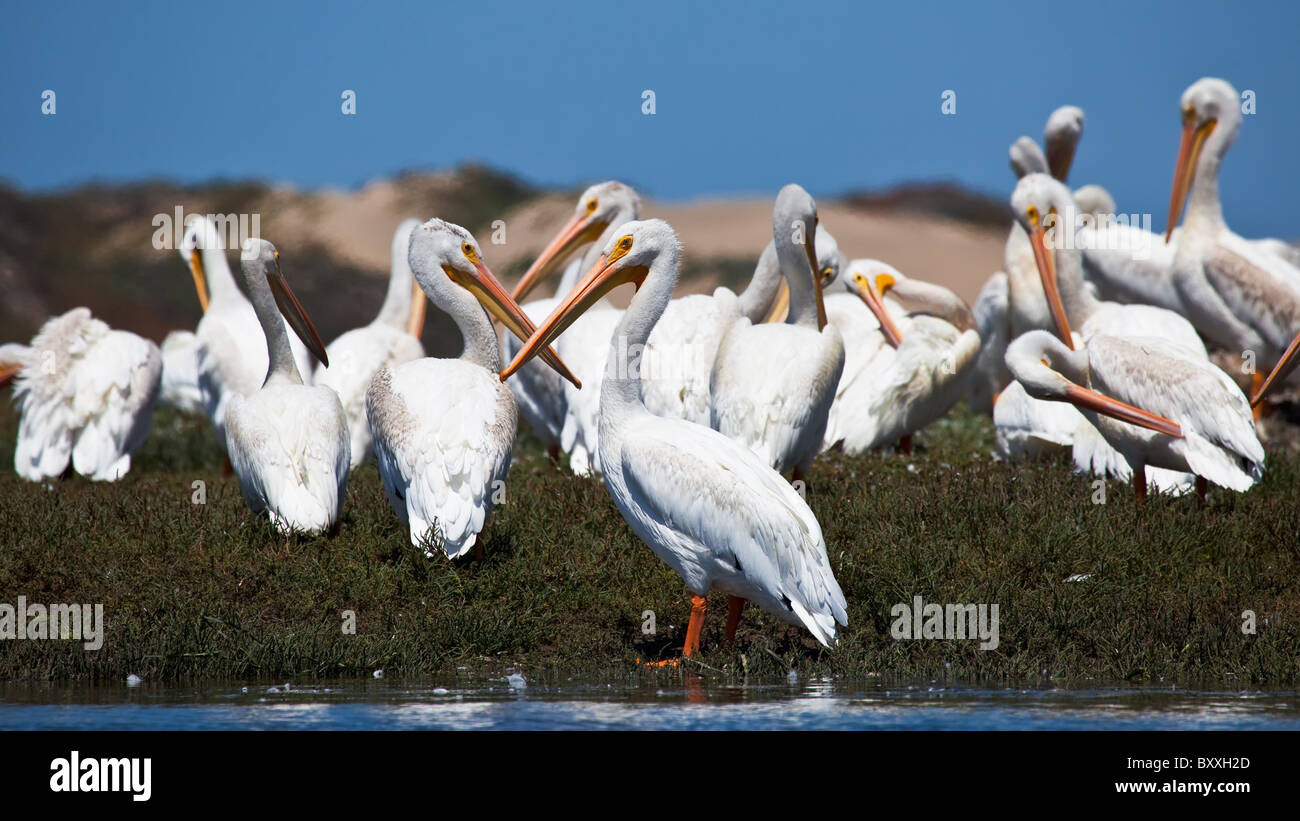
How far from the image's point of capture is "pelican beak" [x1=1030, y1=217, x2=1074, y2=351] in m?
10.4

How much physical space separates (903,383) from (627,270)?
4.29 metres

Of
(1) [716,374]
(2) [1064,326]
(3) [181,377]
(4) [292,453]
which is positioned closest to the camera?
(4) [292,453]

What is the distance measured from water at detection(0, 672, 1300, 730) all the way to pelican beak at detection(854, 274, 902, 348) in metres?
6.28

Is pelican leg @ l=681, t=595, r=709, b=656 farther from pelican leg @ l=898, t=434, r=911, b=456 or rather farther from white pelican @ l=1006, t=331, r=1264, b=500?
pelican leg @ l=898, t=434, r=911, b=456

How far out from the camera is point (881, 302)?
40.8 ft

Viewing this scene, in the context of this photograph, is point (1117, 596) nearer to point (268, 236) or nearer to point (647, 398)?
point (647, 398)

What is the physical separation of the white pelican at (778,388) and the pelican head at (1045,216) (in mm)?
2839

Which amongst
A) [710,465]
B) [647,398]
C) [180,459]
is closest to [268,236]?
[180,459]

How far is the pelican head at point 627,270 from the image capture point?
7.03 meters

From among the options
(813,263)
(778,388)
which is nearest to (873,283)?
(813,263)

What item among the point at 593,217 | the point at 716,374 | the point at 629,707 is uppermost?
the point at 593,217

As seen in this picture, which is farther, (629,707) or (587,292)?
(587,292)

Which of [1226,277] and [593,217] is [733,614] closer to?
[593,217]

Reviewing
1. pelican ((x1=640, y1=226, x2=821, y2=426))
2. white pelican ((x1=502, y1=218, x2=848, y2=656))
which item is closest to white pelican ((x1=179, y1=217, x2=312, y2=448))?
pelican ((x1=640, y1=226, x2=821, y2=426))
